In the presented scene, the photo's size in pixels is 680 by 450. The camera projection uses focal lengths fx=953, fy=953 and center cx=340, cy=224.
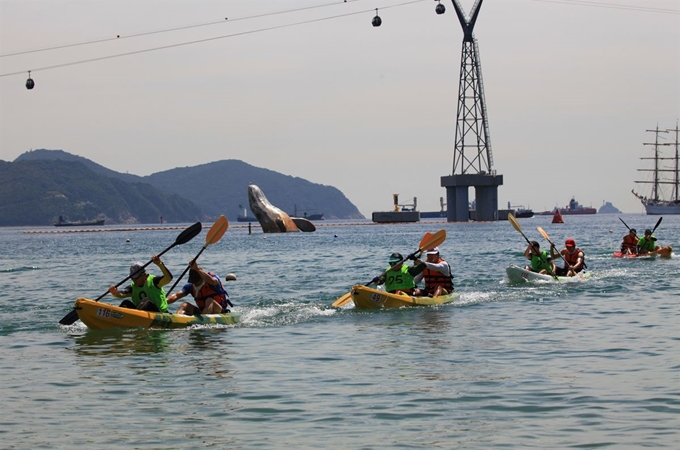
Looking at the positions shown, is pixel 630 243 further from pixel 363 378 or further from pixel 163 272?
pixel 363 378

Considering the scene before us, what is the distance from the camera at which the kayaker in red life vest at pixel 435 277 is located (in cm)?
2241

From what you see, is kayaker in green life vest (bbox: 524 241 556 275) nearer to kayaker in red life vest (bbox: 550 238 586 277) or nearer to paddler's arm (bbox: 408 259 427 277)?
kayaker in red life vest (bbox: 550 238 586 277)

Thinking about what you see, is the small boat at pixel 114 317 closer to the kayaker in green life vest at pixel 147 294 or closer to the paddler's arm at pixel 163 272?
the kayaker in green life vest at pixel 147 294

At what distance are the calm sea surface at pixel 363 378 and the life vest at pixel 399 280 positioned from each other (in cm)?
90

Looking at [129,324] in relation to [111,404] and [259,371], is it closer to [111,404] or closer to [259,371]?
[259,371]

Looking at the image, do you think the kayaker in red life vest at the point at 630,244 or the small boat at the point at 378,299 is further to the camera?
the kayaker in red life vest at the point at 630,244

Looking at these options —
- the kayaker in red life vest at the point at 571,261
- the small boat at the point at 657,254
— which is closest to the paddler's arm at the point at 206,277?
the kayaker in red life vest at the point at 571,261

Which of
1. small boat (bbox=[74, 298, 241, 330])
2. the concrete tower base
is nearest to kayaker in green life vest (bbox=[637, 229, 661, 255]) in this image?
small boat (bbox=[74, 298, 241, 330])

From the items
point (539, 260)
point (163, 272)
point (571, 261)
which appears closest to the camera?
point (163, 272)

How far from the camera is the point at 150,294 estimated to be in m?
18.9

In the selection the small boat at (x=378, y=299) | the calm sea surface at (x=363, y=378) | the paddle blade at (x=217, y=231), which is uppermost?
the paddle blade at (x=217, y=231)

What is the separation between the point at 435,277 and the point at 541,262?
591 centimetres

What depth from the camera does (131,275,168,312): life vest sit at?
18875 millimetres

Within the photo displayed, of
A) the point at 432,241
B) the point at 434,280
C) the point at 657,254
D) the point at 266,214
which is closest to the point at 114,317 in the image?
the point at 434,280
